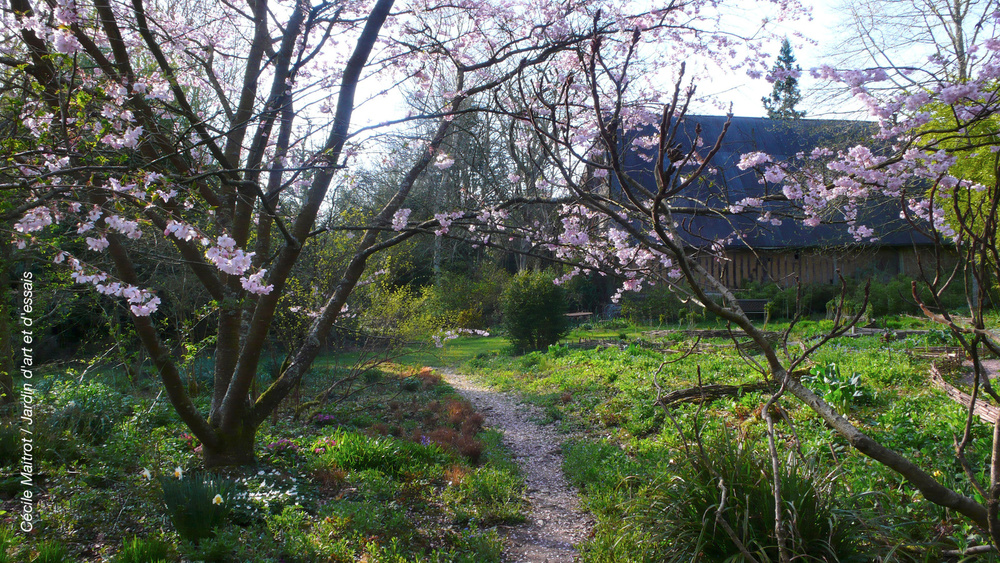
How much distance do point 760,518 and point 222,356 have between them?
3.77 m

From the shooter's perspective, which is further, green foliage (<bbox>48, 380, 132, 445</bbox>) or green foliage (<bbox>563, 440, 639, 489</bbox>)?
green foliage (<bbox>48, 380, 132, 445</bbox>)

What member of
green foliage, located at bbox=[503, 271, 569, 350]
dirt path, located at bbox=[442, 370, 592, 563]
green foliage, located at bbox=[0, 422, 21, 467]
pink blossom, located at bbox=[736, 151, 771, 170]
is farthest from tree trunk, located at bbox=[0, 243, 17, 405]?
green foliage, located at bbox=[503, 271, 569, 350]

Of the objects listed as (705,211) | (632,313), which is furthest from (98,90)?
(632,313)

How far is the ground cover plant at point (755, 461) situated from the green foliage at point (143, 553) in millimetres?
2329

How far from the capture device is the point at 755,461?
10.1 ft

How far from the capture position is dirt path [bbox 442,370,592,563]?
12.2 feet

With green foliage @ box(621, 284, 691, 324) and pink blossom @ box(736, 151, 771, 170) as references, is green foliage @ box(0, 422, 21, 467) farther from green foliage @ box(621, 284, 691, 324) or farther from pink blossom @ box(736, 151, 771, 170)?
green foliage @ box(621, 284, 691, 324)

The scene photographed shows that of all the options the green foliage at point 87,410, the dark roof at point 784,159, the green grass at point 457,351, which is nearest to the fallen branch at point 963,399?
the green foliage at point 87,410

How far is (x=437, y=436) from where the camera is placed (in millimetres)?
6023

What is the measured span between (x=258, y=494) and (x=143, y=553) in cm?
104

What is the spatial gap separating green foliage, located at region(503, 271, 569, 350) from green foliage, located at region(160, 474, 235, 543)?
1022 centimetres

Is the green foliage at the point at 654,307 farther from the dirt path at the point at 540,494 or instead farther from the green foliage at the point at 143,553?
the green foliage at the point at 143,553

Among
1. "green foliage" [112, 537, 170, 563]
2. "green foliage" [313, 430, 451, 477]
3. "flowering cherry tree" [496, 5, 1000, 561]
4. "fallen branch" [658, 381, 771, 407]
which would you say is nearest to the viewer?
"flowering cherry tree" [496, 5, 1000, 561]

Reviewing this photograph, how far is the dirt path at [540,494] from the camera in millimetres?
3721
